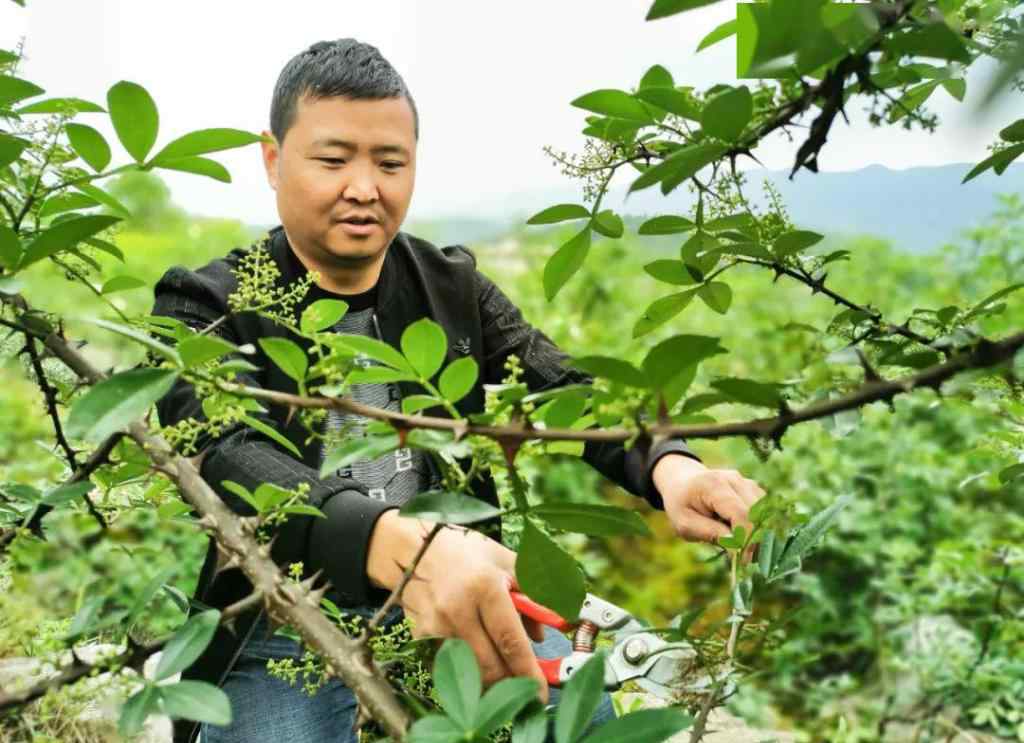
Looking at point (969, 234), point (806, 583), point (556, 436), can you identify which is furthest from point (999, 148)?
point (969, 234)

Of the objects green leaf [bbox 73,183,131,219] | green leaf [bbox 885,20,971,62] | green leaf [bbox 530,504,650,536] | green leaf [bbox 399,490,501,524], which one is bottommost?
green leaf [bbox 530,504,650,536]

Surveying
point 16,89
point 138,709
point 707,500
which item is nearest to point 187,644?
point 138,709

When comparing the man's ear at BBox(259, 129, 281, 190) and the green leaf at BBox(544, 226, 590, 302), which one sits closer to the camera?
the green leaf at BBox(544, 226, 590, 302)

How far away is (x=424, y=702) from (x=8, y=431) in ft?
9.88

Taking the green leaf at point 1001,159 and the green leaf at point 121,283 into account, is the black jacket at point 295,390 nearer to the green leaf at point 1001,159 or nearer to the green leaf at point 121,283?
the green leaf at point 121,283

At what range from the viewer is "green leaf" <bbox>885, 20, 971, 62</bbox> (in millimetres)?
577

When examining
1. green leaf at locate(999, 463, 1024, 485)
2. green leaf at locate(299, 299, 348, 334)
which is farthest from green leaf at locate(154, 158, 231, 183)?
green leaf at locate(999, 463, 1024, 485)

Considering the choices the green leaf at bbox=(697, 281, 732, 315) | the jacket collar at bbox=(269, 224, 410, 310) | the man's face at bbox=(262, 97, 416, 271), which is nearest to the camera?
the green leaf at bbox=(697, 281, 732, 315)

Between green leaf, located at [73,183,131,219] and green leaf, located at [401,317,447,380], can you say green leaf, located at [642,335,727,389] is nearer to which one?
green leaf, located at [401,317,447,380]

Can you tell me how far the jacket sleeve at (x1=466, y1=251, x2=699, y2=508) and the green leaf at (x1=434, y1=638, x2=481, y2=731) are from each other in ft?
2.12

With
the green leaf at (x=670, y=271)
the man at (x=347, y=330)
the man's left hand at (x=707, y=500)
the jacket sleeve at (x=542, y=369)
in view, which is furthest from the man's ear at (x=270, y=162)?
the green leaf at (x=670, y=271)

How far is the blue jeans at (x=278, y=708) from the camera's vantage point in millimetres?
1430

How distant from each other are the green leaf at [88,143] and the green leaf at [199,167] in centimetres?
5

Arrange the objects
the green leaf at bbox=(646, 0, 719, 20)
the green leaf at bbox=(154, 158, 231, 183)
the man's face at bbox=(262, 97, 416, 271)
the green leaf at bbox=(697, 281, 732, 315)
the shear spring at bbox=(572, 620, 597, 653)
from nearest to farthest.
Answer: the green leaf at bbox=(646, 0, 719, 20), the green leaf at bbox=(154, 158, 231, 183), the green leaf at bbox=(697, 281, 732, 315), the shear spring at bbox=(572, 620, 597, 653), the man's face at bbox=(262, 97, 416, 271)
